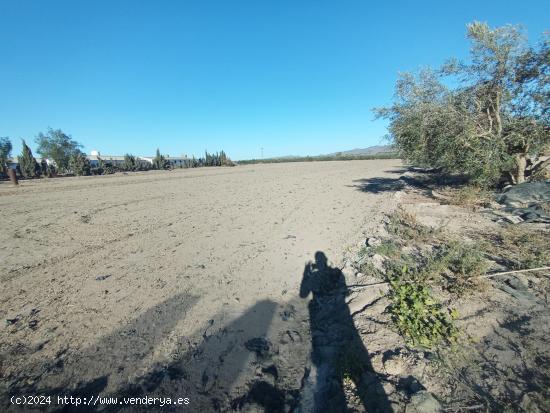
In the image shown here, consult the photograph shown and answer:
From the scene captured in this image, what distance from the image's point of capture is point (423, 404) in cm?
244

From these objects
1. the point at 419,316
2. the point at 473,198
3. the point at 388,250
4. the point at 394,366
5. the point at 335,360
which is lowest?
the point at 335,360

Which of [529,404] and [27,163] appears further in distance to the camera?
[27,163]

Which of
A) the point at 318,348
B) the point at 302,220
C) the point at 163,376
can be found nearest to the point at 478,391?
the point at 318,348

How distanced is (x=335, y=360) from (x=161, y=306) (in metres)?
2.88

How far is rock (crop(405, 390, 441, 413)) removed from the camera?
2.39 metres

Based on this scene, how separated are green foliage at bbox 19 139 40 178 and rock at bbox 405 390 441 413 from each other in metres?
47.8

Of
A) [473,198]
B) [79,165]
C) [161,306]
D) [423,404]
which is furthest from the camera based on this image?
[79,165]

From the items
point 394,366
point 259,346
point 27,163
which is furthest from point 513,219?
point 27,163

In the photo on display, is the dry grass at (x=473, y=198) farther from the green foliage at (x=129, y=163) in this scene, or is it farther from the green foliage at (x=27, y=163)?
the green foliage at (x=129, y=163)

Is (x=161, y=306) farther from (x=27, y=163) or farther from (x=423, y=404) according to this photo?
(x=27, y=163)

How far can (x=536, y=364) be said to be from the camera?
2.71 m

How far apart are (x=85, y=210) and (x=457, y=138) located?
52.9ft

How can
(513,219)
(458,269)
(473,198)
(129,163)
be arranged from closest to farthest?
(458,269) → (513,219) → (473,198) → (129,163)

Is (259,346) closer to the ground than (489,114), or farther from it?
closer to the ground
